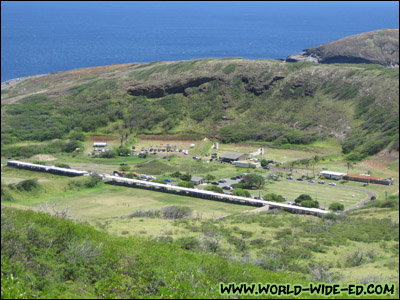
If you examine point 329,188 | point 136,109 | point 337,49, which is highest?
point 337,49

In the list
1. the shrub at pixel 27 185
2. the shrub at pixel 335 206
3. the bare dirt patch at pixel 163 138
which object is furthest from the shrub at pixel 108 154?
the shrub at pixel 335 206

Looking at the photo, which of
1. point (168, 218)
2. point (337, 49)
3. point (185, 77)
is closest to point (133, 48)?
point (337, 49)

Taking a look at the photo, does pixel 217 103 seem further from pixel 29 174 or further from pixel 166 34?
pixel 166 34

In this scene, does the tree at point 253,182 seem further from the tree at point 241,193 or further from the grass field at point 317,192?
the tree at point 241,193

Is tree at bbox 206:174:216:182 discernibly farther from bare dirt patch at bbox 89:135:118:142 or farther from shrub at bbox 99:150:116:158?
bare dirt patch at bbox 89:135:118:142

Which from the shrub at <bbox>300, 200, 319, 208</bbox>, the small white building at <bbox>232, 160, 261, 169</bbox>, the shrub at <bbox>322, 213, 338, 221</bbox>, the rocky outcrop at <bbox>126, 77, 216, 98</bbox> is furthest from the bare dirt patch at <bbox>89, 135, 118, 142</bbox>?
the shrub at <bbox>322, 213, 338, 221</bbox>

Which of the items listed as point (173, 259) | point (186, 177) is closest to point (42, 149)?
point (186, 177)

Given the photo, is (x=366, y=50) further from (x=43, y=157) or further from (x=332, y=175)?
(x=43, y=157)
